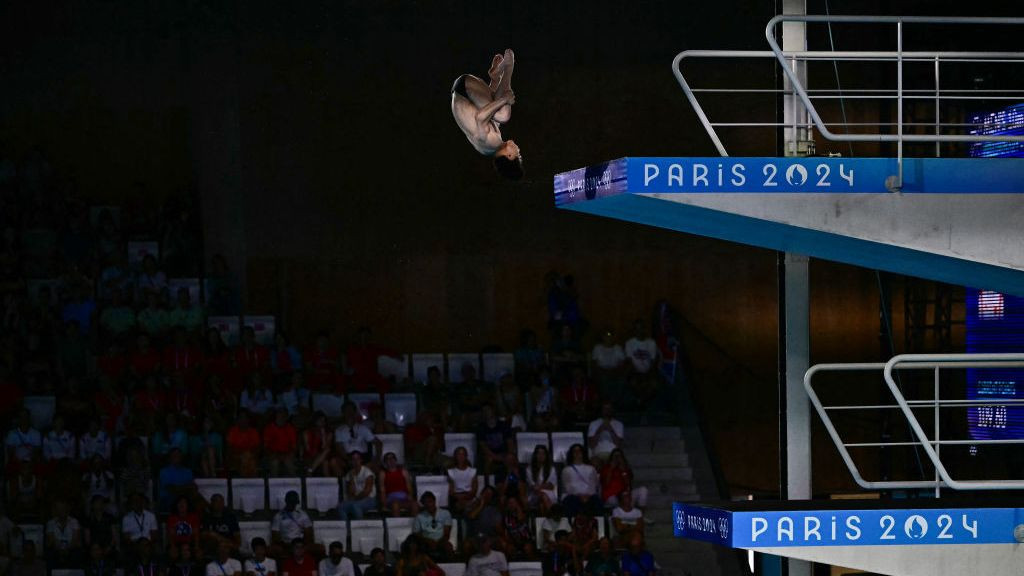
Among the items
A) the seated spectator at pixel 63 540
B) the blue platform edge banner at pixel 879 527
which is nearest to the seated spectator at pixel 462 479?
the seated spectator at pixel 63 540

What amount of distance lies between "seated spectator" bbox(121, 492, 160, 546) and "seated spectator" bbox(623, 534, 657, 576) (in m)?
4.56

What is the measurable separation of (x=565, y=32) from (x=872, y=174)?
13.0 m

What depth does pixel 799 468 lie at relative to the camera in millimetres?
8891

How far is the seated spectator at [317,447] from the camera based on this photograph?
52.8 feet

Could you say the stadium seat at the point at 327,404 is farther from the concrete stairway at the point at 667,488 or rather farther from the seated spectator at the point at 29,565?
the seated spectator at the point at 29,565

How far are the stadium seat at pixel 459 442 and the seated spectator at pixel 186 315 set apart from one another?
3183 millimetres

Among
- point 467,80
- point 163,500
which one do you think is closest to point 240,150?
point 163,500

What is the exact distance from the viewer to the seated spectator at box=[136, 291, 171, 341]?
17.4 meters

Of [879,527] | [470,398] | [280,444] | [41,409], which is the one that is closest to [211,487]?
[280,444]

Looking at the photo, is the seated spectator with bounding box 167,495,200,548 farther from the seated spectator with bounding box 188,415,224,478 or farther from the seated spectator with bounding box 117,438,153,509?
the seated spectator with bounding box 188,415,224,478

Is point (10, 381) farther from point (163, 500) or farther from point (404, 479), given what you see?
point (404, 479)

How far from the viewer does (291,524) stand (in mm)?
15211

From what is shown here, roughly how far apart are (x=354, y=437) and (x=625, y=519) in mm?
3010

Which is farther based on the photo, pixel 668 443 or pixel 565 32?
pixel 565 32
